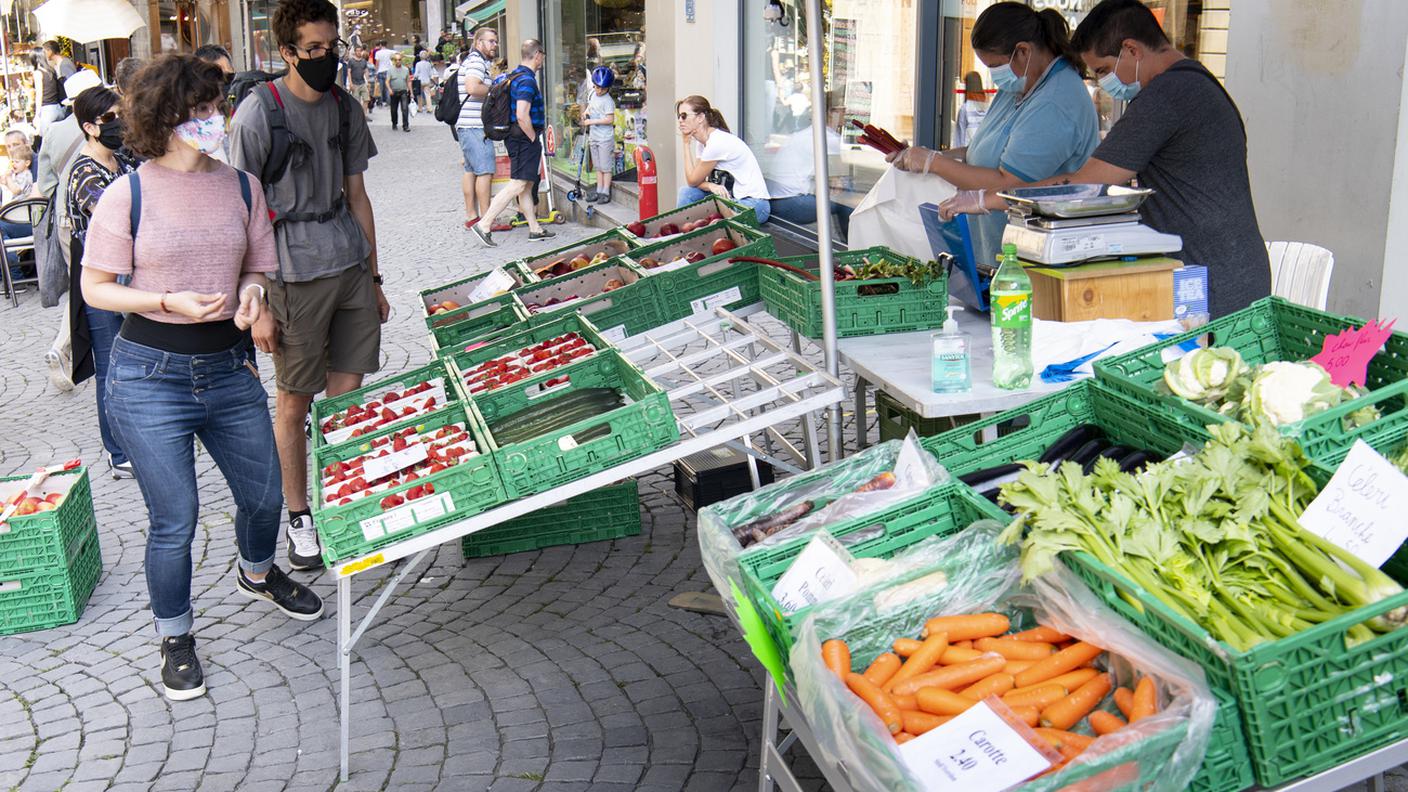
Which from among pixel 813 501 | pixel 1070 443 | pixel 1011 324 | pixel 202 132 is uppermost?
pixel 202 132

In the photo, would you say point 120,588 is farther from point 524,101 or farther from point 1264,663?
point 524,101

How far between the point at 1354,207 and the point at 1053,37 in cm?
134

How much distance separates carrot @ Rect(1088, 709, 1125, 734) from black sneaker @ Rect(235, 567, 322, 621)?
Result: 3.37 meters

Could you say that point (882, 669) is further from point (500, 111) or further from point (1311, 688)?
point (500, 111)

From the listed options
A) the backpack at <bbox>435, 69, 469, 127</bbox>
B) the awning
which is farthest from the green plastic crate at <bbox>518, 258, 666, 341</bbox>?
the awning

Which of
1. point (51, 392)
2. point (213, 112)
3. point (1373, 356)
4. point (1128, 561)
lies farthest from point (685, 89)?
point (1128, 561)

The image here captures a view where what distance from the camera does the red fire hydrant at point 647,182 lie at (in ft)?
41.5

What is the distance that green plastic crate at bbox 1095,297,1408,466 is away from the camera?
267 centimetres

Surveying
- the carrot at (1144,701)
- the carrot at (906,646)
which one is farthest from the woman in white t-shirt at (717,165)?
the carrot at (1144,701)

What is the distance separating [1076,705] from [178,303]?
9.24 ft

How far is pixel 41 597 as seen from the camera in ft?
16.0

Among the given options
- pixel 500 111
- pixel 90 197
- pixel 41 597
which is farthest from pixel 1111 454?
pixel 500 111

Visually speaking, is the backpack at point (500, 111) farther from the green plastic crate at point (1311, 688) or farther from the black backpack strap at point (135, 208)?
the green plastic crate at point (1311, 688)

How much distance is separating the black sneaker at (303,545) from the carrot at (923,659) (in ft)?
11.1
